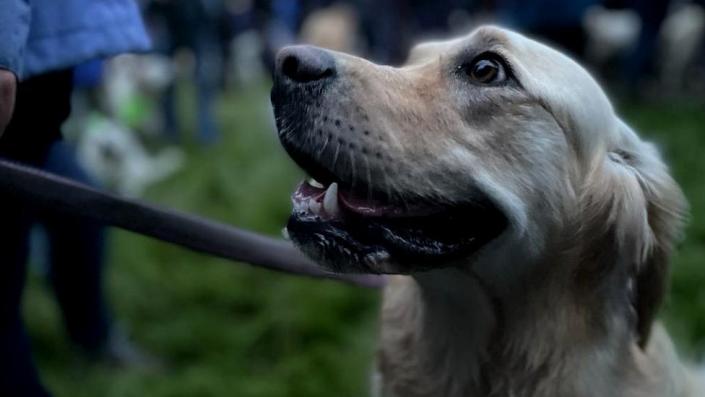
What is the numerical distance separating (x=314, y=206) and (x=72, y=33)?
54 centimetres

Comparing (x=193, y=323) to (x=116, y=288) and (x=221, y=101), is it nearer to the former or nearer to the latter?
(x=116, y=288)

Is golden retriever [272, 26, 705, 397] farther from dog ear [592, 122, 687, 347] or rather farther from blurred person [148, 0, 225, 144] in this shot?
blurred person [148, 0, 225, 144]

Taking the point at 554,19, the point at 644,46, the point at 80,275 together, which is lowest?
the point at 644,46

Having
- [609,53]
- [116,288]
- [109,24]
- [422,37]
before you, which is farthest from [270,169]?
[609,53]

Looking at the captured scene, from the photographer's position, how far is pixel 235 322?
11.2 feet

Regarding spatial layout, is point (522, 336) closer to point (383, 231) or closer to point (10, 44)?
point (383, 231)

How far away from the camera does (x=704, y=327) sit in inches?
123

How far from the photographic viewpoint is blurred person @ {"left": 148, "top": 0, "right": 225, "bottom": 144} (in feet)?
20.7

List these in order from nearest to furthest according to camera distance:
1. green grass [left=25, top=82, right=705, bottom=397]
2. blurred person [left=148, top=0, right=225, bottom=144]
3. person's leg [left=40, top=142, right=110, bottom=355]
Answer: person's leg [left=40, top=142, right=110, bottom=355] < green grass [left=25, top=82, right=705, bottom=397] < blurred person [left=148, top=0, right=225, bottom=144]

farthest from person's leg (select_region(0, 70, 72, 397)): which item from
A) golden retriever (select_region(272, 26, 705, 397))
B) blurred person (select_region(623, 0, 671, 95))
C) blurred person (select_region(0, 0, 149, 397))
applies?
blurred person (select_region(623, 0, 671, 95))

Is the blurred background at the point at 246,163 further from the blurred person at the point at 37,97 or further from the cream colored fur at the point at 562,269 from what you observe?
the cream colored fur at the point at 562,269

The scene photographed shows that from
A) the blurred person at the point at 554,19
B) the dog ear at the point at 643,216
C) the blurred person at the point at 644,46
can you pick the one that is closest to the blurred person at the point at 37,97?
the dog ear at the point at 643,216

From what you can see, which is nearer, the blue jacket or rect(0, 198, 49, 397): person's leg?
the blue jacket

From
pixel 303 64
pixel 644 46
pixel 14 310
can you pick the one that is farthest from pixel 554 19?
pixel 14 310
